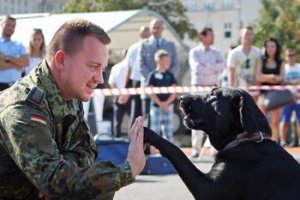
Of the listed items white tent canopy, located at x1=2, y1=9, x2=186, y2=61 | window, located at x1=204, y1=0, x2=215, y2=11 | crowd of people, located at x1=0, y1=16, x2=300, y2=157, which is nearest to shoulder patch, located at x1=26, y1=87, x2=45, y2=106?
crowd of people, located at x1=0, y1=16, x2=300, y2=157

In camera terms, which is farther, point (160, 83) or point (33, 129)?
point (160, 83)

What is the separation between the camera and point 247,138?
404 centimetres

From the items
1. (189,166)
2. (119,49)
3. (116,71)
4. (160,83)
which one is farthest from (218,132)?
(119,49)

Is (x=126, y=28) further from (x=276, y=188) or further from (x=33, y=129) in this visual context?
(x=33, y=129)

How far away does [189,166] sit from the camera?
13.1ft

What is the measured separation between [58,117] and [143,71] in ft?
24.4

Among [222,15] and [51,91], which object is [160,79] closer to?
[51,91]

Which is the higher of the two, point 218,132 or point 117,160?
point 218,132

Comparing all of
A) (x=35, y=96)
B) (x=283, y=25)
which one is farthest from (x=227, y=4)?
(x=35, y=96)

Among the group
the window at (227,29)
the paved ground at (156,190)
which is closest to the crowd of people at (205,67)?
the paved ground at (156,190)

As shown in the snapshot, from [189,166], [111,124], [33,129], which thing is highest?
[33,129]

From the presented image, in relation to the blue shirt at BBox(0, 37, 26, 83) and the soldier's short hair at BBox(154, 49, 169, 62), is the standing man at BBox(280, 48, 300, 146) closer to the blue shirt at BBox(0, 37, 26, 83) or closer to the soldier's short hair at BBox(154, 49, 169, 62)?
the soldier's short hair at BBox(154, 49, 169, 62)

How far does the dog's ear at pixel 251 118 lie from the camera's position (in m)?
3.98

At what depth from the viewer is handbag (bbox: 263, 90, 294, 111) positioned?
10.4 m
